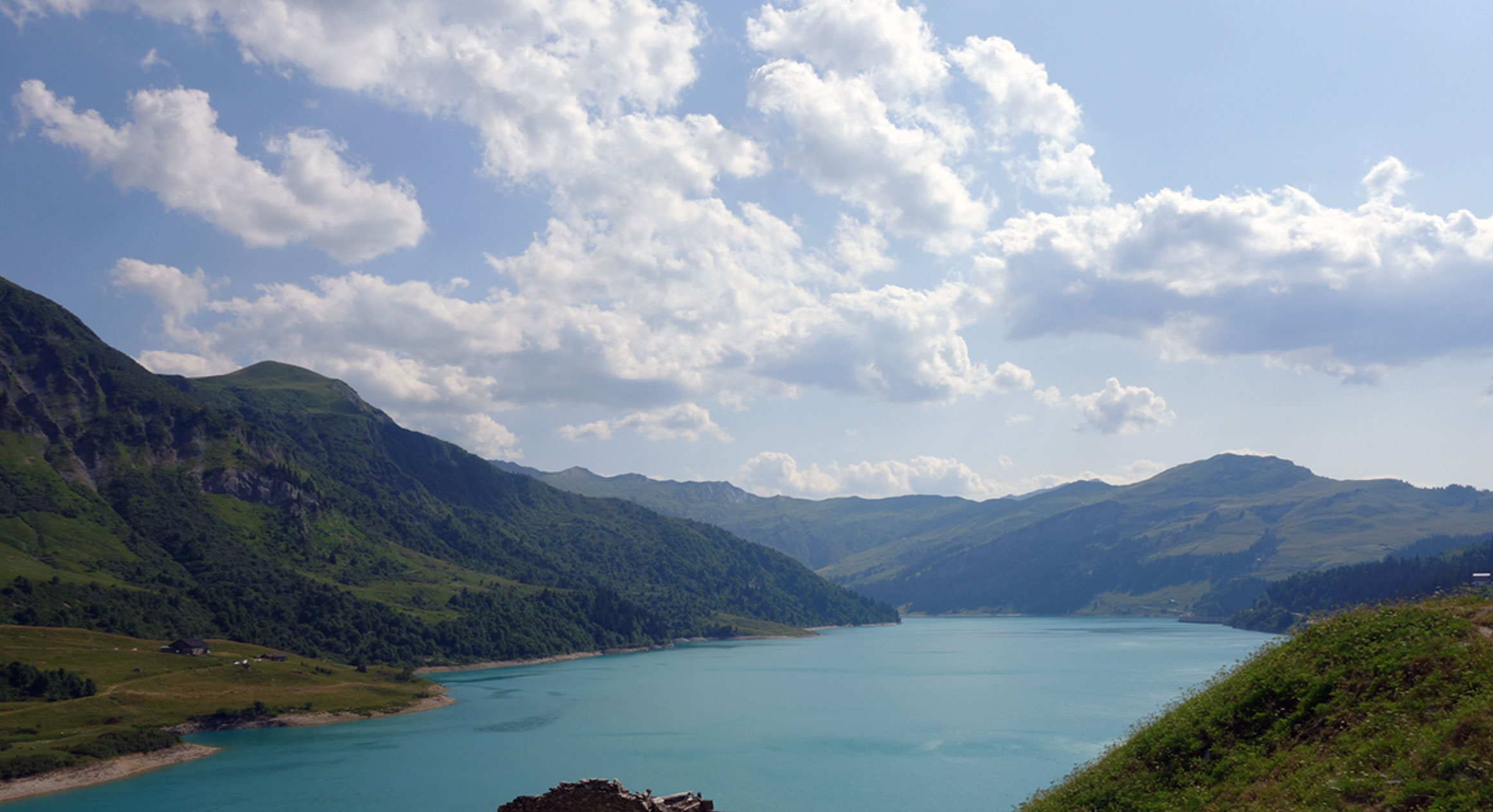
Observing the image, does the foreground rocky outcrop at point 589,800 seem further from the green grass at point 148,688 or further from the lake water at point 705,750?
the green grass at point 148,688

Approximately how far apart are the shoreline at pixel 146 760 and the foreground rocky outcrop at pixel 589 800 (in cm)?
10131

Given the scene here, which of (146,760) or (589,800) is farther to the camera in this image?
(146,760)

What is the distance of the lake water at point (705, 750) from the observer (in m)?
88.8

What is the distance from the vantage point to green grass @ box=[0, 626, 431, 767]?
363 ft

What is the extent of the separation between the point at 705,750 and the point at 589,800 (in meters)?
91.3

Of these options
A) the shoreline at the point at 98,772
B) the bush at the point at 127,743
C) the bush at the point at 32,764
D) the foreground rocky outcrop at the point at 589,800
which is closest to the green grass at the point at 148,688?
the bush at the point at 32,764

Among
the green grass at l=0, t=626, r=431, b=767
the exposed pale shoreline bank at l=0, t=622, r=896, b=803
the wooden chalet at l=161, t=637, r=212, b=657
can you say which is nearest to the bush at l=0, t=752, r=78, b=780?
the green grass at l=0, t=626, r=431, b=767

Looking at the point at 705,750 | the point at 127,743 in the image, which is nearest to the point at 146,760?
the point at 127,743

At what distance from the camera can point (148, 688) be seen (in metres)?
135

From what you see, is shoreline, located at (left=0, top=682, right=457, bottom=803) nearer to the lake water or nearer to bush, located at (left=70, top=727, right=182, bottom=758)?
bush, located at (left=70, top=727, right=182, bottom=758)

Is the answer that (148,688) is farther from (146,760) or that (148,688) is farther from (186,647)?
(146,760)

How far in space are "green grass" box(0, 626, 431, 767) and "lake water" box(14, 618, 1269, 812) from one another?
30.5 feet

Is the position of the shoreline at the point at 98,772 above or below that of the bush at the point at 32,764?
below

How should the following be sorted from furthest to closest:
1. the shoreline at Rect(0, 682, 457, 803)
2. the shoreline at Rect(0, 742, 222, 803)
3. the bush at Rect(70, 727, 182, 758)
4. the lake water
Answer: the bush at Rect(70, 727, 182, 758) → the shoreline at Rect(0, 682, 457, 803) → the shoreline at Rect(0, 742, 222, 803) → the lake water
